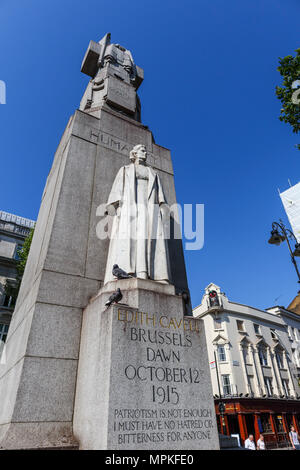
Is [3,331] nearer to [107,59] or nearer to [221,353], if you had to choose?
[107,59]

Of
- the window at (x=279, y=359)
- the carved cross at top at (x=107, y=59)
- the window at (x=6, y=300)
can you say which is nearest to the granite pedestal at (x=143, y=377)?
the carved cross at top at (x=107, y=59)

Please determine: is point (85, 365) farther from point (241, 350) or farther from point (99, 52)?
point (241, 350)

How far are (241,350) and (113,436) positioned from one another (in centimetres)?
3871

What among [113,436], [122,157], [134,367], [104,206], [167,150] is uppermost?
[167,150]

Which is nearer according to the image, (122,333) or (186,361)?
(122,333)

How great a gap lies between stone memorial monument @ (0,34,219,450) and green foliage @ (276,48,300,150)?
710cm

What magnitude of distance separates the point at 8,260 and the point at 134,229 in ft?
85.7

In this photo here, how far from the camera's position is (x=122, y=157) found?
10508mm

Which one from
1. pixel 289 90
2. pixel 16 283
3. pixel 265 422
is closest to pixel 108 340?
pixel 289 90

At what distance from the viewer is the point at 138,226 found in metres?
7.38

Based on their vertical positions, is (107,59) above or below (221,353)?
above

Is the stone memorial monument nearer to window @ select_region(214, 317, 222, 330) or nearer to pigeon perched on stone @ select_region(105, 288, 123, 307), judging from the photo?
pigeon perched on stone @ select_region(105, 288, 123, 307)

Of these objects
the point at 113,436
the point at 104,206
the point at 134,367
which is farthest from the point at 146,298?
the point at 104,206

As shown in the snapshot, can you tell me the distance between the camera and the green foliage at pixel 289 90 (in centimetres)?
1191
